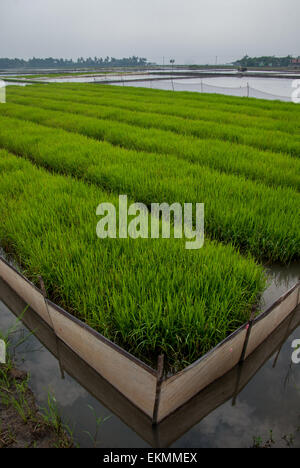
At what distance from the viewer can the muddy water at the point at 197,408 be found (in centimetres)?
116

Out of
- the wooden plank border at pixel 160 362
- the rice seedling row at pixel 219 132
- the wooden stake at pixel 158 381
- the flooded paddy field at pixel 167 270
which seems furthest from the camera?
the rice seedling row at pixel 219 132

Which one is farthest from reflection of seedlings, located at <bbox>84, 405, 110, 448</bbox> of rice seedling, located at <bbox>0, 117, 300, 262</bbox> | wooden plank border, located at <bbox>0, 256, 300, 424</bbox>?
rice seedling, located at <bbox>0, 117, 300, 262</bbox>

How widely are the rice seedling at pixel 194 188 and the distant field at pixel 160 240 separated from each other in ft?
0.04

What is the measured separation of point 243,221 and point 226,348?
1322 millimetres

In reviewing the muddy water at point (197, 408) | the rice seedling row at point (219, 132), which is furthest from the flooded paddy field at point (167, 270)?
the rice seedling row at point (219, 132)

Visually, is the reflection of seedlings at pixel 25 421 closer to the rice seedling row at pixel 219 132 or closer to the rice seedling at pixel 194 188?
the rice seedling at pixel 194 188

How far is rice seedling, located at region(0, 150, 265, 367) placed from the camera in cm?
144

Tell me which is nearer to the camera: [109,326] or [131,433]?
[131,433]

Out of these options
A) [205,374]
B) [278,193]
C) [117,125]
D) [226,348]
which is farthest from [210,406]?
[117,125]

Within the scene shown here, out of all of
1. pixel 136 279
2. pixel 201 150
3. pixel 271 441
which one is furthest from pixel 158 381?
pixel 201 150

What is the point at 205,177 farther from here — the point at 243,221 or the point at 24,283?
the point at 24,283

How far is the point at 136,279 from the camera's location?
5.57ft

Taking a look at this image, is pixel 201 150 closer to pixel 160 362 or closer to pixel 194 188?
pixel 194 188
